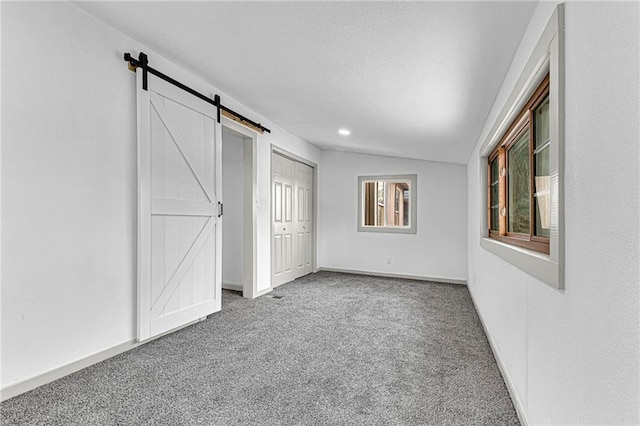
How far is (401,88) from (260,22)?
114 centimetres

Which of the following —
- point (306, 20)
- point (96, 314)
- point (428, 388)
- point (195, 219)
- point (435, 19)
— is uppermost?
point (306, 20)

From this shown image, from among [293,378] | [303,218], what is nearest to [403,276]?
[303,218]

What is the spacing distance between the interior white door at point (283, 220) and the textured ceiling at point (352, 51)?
1.41 m

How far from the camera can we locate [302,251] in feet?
18.6

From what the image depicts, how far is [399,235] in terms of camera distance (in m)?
5.76

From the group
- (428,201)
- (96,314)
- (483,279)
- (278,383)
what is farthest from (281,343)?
(428,201)

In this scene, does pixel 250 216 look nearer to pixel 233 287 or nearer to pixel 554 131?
pixel 233 287

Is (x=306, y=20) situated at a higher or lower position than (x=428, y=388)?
higher

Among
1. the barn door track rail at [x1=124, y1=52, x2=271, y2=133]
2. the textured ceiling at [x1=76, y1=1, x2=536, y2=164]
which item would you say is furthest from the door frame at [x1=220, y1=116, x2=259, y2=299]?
the textured ceiling at [x1=76, y1=1, x2=536, y2=164]

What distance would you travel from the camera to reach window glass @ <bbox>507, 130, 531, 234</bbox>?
2191 mm

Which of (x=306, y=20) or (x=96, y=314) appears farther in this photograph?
(x=96, y=314)

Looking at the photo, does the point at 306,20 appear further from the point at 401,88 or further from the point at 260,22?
the point at 401,88

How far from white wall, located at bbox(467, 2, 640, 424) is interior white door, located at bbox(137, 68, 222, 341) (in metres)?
2.57

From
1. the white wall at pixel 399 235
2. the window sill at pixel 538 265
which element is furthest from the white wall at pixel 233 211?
the window sill at pixel 538 265
